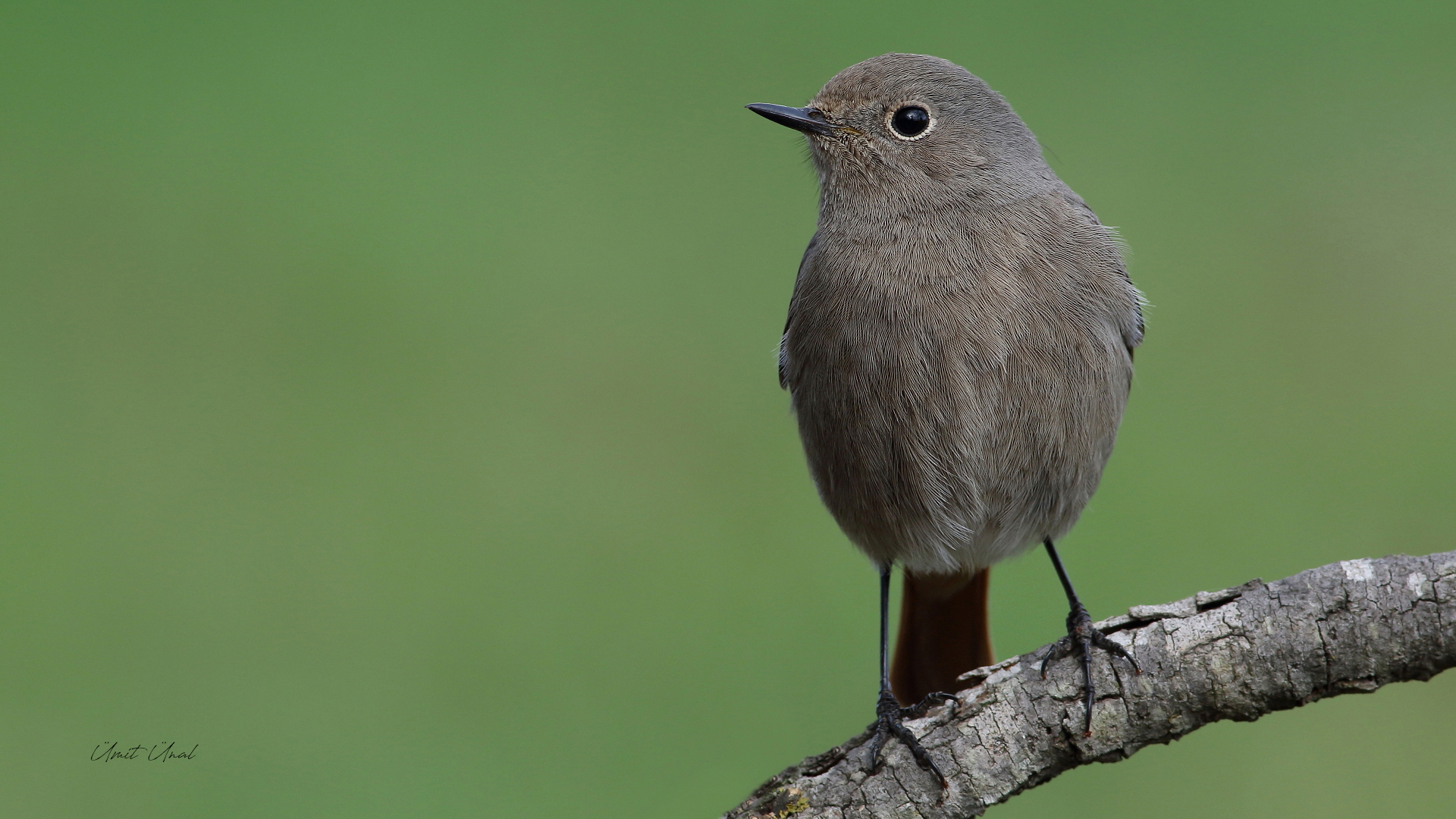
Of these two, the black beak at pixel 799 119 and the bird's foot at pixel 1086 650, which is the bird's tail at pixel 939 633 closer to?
the bird's foot at pixel 1086 650

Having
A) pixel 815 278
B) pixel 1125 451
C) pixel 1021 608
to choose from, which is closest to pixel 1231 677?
pixel 815 278

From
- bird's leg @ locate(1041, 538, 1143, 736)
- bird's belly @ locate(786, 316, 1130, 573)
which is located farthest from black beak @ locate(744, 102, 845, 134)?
bird's leg @ locate(1041, 538, 1143, 736)

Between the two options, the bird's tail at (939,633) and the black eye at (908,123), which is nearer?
the black eye at (908,123)

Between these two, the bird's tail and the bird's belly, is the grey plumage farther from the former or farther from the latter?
the bird's tail

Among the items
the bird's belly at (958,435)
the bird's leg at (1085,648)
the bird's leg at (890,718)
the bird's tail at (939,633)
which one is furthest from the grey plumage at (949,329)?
the bird's leg at (1085,648)

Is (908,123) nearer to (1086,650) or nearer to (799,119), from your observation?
(799,119)
